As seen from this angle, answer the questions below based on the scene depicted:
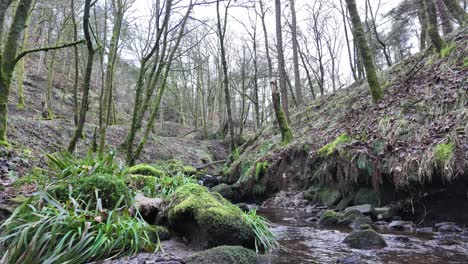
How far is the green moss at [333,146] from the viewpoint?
783 centimetres

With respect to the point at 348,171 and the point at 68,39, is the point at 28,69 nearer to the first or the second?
the point at 68,39

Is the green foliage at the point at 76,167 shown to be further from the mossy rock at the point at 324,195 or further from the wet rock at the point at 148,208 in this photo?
the mossy rock at the point at 324,195

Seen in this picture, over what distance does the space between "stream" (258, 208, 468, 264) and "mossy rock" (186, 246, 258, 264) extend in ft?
1.57

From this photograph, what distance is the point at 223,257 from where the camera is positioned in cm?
314

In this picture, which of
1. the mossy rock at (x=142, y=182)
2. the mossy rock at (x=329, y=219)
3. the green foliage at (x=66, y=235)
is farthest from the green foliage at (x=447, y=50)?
the green foliage at (x=66, y=235)

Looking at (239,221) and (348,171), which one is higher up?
(348,171)

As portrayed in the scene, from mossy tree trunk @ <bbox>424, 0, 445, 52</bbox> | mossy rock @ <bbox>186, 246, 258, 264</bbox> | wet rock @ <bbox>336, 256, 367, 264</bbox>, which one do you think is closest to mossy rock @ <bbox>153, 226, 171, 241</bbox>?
mossy rock @ <bbox>186, 246, 258, 264</bbox>

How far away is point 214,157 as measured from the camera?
23.5 metres

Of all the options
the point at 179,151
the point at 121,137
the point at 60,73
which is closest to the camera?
the point at 121,137

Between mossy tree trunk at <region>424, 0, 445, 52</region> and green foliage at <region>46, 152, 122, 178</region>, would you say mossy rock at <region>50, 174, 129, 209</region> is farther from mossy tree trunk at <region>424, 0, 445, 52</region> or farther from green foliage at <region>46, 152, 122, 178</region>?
mossy tree trunk at <region>424, 0, 445, 52</region>

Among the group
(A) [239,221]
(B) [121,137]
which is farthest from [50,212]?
(B) [121,137]

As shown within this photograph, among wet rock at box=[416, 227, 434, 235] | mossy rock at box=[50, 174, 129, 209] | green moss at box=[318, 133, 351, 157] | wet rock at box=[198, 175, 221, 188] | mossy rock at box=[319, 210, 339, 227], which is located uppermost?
green moss at box=[318, 133, 351, 157]

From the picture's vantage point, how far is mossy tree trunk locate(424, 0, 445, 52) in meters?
7.82

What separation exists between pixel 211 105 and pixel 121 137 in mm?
16951
